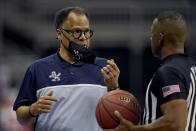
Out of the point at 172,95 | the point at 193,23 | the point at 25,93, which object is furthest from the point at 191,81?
the point at 193,23

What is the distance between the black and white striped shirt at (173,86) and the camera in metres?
4.44

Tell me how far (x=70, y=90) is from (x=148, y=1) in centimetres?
2045

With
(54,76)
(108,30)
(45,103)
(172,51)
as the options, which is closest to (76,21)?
(54,76)

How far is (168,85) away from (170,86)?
0.9 inches

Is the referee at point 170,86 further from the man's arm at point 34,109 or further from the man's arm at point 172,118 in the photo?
the man's arm at point 34,109

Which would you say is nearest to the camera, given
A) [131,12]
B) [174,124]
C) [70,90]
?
[174,124]

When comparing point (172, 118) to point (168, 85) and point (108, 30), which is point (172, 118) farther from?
point (108, 30)

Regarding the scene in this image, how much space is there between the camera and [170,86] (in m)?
4.43

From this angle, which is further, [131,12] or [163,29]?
[131,12]

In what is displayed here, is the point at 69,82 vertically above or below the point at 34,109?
above

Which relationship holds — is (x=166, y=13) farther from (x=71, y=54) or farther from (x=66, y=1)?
(x=66, y=1)

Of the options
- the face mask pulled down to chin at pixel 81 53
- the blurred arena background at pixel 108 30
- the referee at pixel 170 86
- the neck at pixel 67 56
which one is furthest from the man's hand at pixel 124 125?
the blurred arena background at pixel 108 30

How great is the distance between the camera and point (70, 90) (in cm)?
520

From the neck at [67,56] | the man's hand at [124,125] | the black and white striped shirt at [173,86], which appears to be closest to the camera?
the black and white striped shirt at [173,86]
